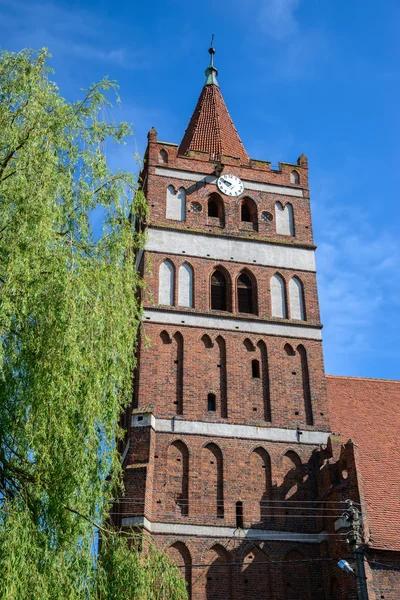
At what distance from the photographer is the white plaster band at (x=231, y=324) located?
21016 mm

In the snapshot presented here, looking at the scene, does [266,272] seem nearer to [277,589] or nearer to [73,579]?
[277,589]

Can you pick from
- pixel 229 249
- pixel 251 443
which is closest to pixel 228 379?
pixel 251 443

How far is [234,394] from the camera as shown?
20.3 m

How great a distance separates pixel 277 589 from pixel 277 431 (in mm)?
3788

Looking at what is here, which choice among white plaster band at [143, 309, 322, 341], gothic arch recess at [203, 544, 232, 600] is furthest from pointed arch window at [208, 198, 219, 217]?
gothic arch recess at [203, 544, 232, 600]

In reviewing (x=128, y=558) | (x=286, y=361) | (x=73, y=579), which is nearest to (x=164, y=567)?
(x=128, y=558)

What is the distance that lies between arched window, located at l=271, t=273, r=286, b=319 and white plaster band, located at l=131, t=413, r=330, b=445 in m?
3.55

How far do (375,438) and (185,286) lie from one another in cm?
646

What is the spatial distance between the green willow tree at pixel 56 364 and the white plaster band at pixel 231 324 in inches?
285

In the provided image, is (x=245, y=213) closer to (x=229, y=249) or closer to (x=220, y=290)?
(x=229, y=249)

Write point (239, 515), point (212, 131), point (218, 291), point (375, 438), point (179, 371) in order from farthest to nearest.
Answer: point (212, 131), point (218, 291), point (375, 438), point (179, 371), point (239, 515)

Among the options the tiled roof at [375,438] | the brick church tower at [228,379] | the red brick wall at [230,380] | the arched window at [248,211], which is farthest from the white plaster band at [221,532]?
the arched window at [248,211]

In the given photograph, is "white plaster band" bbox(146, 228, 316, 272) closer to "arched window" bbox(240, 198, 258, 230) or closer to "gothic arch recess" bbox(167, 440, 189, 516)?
"arched window" bbox(240, 198, 258, 230)

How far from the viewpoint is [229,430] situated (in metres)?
19.6
